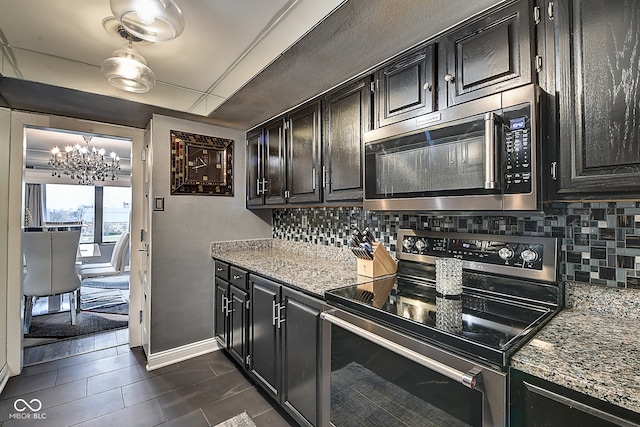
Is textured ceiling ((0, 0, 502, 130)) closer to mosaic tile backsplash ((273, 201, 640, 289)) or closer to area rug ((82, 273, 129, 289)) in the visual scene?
mosaic tile backsplash ((273, 201, 640, 289))

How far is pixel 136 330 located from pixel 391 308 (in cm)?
283

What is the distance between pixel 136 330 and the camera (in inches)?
116

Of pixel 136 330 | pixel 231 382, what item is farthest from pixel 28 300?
pixel 231 382

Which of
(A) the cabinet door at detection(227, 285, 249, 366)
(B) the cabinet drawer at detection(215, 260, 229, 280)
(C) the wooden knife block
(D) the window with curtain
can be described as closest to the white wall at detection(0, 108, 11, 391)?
(B) the cabinet drawer at detection(215, 260, 229, 280)

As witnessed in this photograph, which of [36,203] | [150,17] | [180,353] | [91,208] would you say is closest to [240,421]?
[180,353]

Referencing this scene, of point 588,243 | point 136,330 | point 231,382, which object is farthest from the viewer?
point 136,330

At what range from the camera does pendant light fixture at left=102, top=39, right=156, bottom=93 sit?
156 centimetres

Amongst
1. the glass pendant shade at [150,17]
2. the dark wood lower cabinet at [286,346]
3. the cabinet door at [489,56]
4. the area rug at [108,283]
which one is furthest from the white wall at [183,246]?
the area rug at [108,283]

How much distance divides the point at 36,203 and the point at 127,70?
258 inches

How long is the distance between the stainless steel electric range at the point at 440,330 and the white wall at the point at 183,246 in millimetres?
1784

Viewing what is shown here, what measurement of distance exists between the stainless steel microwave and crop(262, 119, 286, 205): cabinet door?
106 centimetres

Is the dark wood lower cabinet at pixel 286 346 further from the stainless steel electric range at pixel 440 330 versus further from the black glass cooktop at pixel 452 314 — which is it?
the black glass cooktop at pixel 452 314

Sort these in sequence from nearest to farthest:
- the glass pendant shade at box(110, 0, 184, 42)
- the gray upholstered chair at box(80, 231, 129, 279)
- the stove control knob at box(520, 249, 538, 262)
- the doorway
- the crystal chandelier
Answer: the glass pendant shade at box(110, 0, 184, 42)
the stove control knob at box(520, 249, 538, 262)
the doorway
the gray upholstered chair at box(80, 231, 129, 279)
the crystal chandelier

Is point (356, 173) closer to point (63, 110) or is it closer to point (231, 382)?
point (231, 382)
